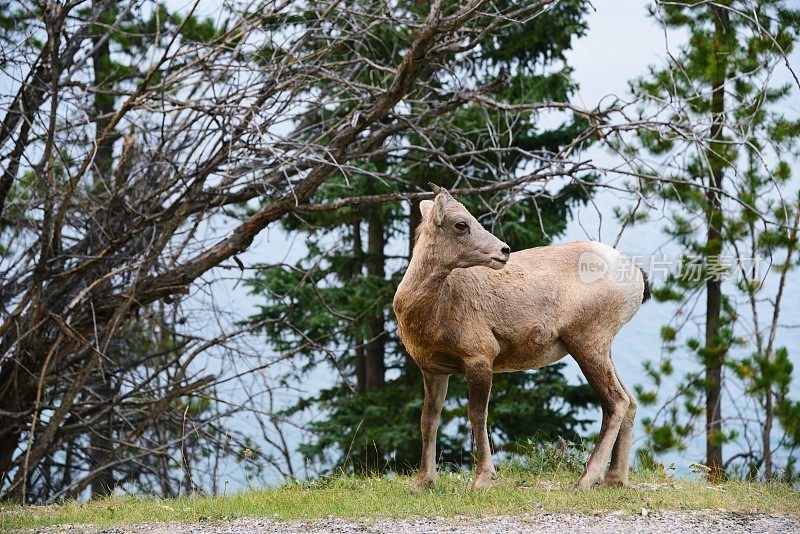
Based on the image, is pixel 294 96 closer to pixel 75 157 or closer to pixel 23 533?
pixel 75 157

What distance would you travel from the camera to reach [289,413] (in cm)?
1509

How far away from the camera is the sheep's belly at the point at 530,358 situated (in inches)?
270

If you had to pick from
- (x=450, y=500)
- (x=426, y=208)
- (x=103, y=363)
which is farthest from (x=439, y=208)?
(x=103, y=363)

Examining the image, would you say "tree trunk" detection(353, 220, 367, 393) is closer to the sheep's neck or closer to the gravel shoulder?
the sheep's neck

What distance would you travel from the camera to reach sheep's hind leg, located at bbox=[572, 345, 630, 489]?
6.71m

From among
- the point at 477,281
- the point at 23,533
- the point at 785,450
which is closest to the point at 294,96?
the point at 477,281

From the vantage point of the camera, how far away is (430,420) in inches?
272

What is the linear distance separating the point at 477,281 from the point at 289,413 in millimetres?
8875

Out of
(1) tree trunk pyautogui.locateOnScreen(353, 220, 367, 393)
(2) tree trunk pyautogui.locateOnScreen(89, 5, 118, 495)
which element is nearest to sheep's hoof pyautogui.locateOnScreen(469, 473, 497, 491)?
(2) tree trunk pyautogui.locateOnScreen(89, 5, 118, 495)

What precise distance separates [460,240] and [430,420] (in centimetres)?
136

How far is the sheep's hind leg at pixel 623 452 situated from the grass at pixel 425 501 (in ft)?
0.47

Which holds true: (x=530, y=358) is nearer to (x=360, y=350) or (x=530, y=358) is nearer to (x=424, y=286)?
(x=424, y=286)

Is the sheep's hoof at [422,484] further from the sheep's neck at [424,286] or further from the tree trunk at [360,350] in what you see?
the tree trunk at [360,350]

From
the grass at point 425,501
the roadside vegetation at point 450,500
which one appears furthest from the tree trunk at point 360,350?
the grass at point 425,501
